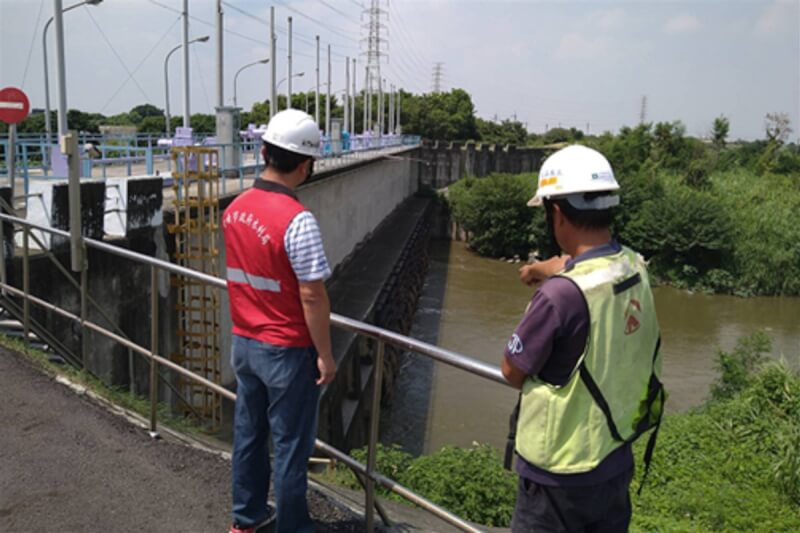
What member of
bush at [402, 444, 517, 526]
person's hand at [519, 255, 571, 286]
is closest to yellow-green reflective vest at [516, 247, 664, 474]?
person's hand at [519, 255, 571, 286]

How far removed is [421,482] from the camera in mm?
6207

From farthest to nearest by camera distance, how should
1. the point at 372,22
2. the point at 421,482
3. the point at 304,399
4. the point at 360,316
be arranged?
the point at 372,22 → the point at 360,316 → the point at 421,482 → the point at 304,399

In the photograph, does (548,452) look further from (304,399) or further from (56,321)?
(56,321)

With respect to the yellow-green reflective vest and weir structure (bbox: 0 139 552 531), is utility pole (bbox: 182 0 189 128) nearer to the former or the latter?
weir structure (bbox: 0 139 552 531)

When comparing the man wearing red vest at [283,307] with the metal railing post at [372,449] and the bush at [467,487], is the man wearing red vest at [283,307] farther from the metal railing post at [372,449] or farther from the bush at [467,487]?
the bush at [467,487]

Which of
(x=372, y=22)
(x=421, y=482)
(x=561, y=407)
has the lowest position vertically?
(x=421, y=482)

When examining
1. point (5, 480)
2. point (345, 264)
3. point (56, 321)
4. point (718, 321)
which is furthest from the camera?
point (718, 321)

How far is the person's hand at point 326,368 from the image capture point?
2660 millimetres

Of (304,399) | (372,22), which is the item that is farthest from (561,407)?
(372,22)

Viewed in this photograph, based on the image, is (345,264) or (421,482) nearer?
(421,482)

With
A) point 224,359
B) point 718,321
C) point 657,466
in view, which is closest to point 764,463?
point 657,466

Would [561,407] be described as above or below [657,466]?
above

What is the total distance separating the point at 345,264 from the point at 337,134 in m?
7.77

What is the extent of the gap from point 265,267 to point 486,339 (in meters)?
20.7
